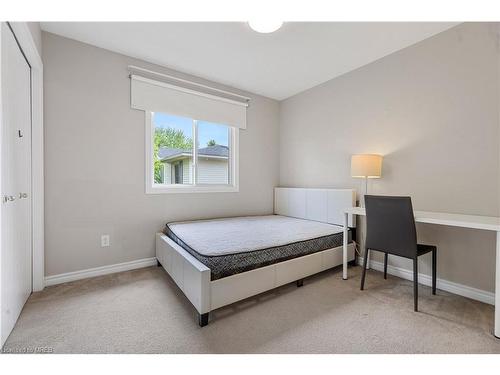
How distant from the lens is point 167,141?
2979 mm

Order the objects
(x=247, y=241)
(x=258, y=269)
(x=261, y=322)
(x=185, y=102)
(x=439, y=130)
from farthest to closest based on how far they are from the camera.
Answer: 1. (x=185, y=102)
2. (x=439, y=130)
3. (x=247, y=241)
4. (x=258, y=269)
5. (x=261, y=322)

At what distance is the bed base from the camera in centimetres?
161

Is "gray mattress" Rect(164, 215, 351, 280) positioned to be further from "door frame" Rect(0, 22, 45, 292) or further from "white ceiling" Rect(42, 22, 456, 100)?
"white ceiling" Rect(42, 22, 456, 100)

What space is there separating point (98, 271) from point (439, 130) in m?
3.62

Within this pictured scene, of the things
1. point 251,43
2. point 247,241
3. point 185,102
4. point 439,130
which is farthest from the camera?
point 185,102

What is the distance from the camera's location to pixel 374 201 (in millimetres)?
2012

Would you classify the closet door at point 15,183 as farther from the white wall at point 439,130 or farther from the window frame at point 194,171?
the white wall at point 439,130

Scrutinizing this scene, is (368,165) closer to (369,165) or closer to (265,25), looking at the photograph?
(369,165)

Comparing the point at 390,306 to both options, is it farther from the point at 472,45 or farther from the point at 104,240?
the point at 104,240

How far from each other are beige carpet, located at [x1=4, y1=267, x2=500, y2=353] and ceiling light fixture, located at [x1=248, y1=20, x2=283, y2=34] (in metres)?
2.30

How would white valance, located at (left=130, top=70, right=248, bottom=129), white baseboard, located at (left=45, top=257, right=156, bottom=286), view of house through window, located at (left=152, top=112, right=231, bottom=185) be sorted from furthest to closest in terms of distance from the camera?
view of house through window, located at (left=152, top=112, right=231, bottom=185)
white valance, located at (left=130, top=70, right=248, bottom=129)
white baseboard, located at (left=45, top=257, right=156, bottom=286)

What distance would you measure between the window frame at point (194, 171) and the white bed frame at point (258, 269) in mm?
580

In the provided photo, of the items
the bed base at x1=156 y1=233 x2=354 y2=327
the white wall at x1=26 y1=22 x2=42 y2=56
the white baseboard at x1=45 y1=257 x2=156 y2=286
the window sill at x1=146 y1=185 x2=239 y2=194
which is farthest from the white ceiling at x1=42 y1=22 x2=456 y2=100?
the white baseboard at x1=45 y1=257 x2=156 y2=286

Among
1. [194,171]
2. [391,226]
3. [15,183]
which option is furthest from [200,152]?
[391,226]
